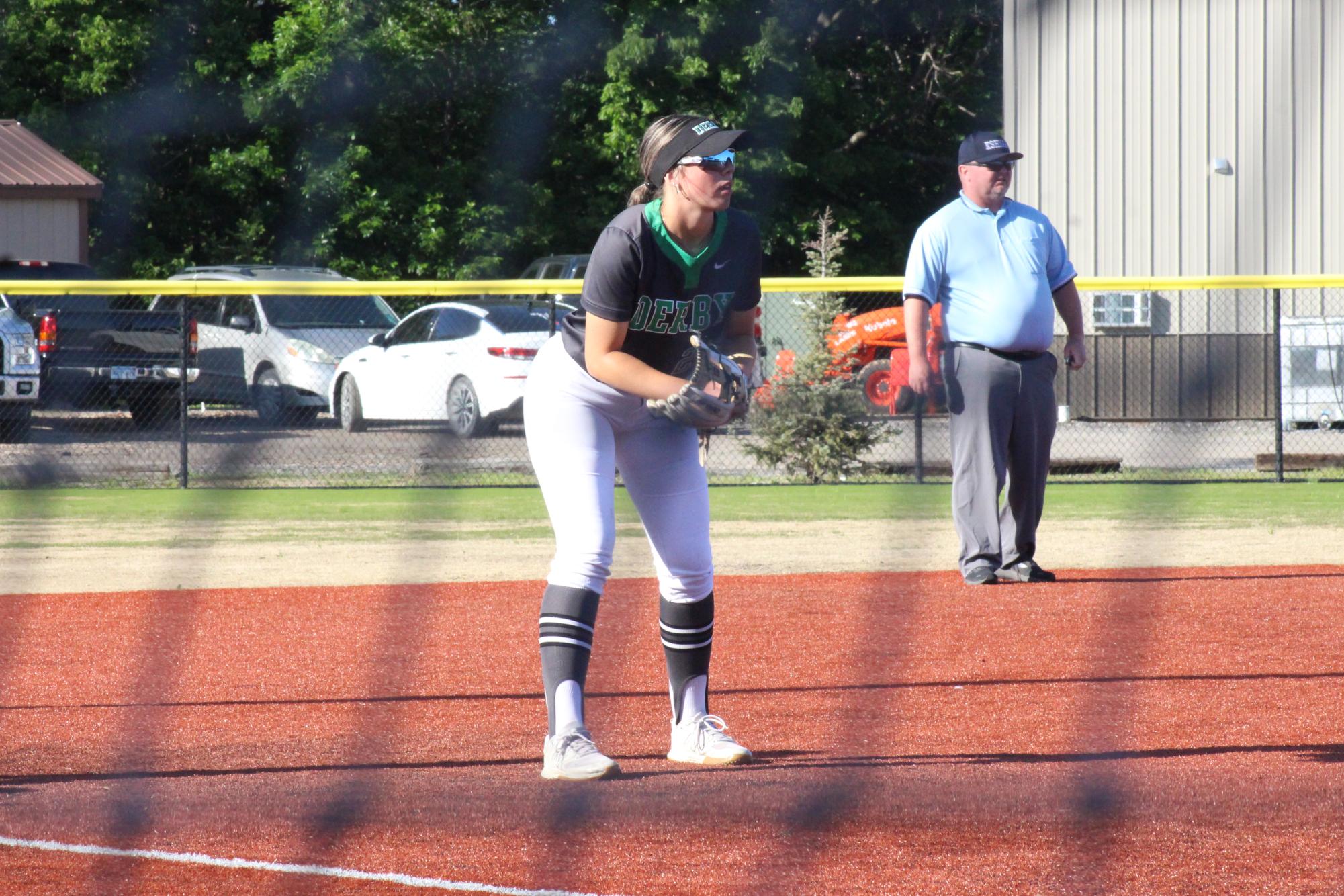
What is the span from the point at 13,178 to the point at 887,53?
9.89 feet

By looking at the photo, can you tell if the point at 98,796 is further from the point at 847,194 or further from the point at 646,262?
the point at 847,194

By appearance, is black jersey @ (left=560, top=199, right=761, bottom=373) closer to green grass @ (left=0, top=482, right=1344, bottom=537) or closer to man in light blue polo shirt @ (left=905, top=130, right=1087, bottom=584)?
man in light blue polo shirt @ (left=905, top=130, right=1087, bottom=584)

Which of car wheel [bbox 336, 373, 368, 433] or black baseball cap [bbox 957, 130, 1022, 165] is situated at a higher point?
black baseball cap [bbox 957, 130, 1022, 165]

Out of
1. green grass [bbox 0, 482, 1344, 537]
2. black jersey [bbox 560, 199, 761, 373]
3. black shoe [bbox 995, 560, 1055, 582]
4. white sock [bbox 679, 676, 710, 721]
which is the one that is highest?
black jersey [bbox 560, 199, 761, 373]

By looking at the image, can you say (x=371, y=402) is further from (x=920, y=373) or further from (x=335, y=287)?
(x=920, y=373)

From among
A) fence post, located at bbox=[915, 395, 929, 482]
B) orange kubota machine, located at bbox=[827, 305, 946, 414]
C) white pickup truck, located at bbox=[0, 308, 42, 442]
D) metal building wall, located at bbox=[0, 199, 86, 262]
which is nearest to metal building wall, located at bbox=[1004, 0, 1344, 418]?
metal building wall, located at bbox=[0, 199, 86, 262]

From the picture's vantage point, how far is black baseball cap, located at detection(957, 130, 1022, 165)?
19.2 feet

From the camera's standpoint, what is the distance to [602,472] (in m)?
3.51

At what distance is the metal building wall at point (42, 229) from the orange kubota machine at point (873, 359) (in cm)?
343

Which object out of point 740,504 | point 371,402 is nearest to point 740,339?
point 740,504

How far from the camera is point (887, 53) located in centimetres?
566

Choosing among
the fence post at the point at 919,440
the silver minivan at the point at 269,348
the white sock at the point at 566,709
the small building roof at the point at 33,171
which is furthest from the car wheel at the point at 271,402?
the white sock at the point at 566,709

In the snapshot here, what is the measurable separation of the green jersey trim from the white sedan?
23.4 ft

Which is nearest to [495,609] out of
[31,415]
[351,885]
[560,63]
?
[560,63]
